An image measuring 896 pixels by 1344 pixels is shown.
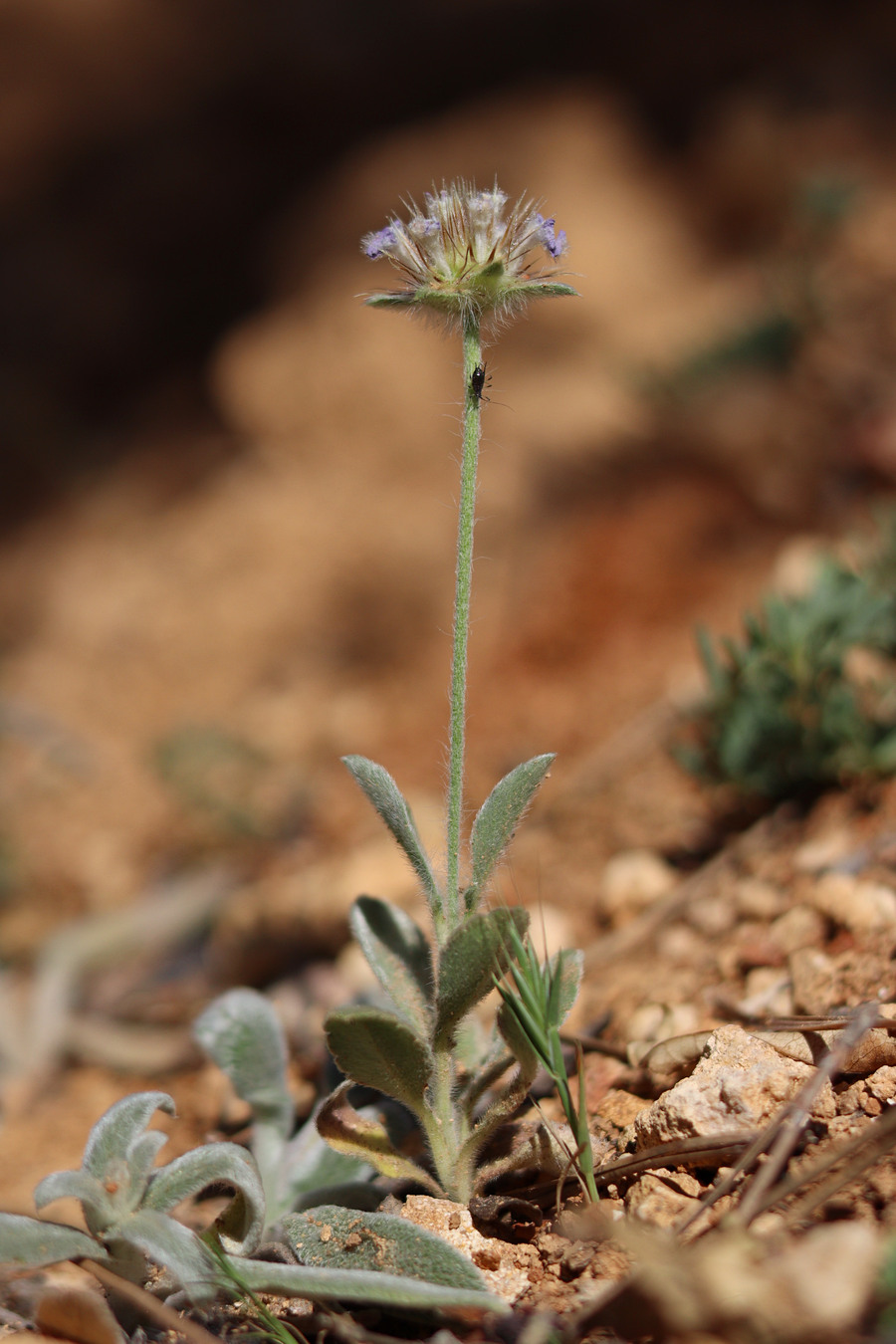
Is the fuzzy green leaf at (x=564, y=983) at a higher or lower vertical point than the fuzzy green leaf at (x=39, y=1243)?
higher

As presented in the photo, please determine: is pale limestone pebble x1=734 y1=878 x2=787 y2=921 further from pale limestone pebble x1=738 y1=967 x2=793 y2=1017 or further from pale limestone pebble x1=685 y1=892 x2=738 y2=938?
pale limestone pebble x1=738 y1=967 x2=793 y2=1017

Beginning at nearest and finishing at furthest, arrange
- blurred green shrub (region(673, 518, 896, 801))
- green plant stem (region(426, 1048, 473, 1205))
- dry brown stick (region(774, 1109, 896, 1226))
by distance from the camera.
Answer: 1. dry brown stick (region(774, 1109, 896, 1226))
2. green plant stem (region(426, 1048, 473, 1205))
3. blurred green shrub (region(673, 518, 896, 801))

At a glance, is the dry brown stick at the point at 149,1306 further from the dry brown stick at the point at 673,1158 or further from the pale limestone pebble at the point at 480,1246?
the dry brown stick at the point at 673,1158

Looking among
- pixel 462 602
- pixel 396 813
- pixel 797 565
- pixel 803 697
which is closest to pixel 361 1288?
pixel 396 813

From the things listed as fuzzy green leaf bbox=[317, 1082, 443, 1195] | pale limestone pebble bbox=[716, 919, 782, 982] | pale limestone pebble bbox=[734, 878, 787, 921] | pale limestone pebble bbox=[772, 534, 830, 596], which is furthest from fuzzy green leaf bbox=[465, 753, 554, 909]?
pale limestone pebble bbox=[772, 534, 830, 596]

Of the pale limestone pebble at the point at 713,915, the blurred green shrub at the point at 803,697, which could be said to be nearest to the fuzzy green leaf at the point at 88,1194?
the pale limestone pebble at the point at 713,915

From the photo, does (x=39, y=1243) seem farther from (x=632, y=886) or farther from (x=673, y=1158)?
(x=632, y=886)
